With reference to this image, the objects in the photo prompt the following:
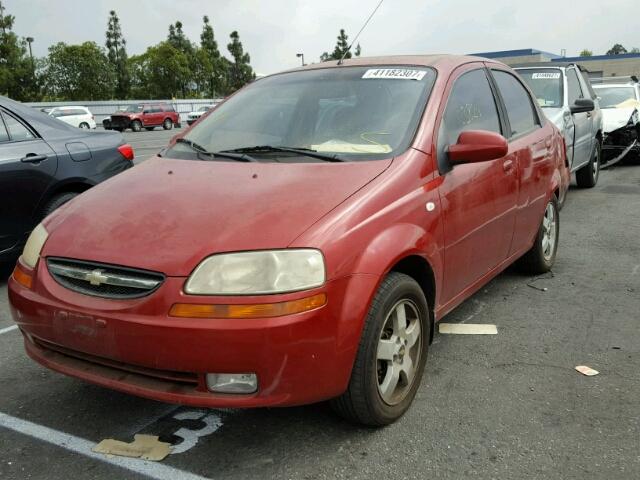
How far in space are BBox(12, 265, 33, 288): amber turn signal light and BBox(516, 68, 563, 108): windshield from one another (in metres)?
6.86

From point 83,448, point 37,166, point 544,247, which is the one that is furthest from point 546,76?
point 83,448

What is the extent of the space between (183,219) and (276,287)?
0.58 metres

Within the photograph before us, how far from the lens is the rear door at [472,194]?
3.18 meters

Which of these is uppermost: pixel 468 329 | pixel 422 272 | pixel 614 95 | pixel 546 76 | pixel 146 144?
pixel 546 76

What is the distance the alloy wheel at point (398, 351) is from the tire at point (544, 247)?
7.17ft

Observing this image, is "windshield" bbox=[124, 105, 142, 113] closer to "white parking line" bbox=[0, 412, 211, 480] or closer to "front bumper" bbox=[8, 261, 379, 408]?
"white parking line" bbox=[0, 412, 211, 480]

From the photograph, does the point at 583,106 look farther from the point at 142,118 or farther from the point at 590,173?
the point at 142,118

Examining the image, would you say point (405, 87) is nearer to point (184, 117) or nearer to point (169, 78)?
point (184, 117)

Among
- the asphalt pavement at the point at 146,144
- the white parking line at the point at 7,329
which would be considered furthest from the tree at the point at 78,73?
the white parking line at the point at 7,329

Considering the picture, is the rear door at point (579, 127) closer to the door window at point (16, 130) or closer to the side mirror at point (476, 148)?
the side mirror at point (476, 148)

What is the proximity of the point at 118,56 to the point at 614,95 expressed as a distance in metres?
79.1

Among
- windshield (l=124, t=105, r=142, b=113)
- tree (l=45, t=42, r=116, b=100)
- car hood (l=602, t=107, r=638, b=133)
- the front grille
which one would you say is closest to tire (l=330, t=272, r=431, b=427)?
the front grille

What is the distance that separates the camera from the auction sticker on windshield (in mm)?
A: 3451

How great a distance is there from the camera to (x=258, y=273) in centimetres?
230
